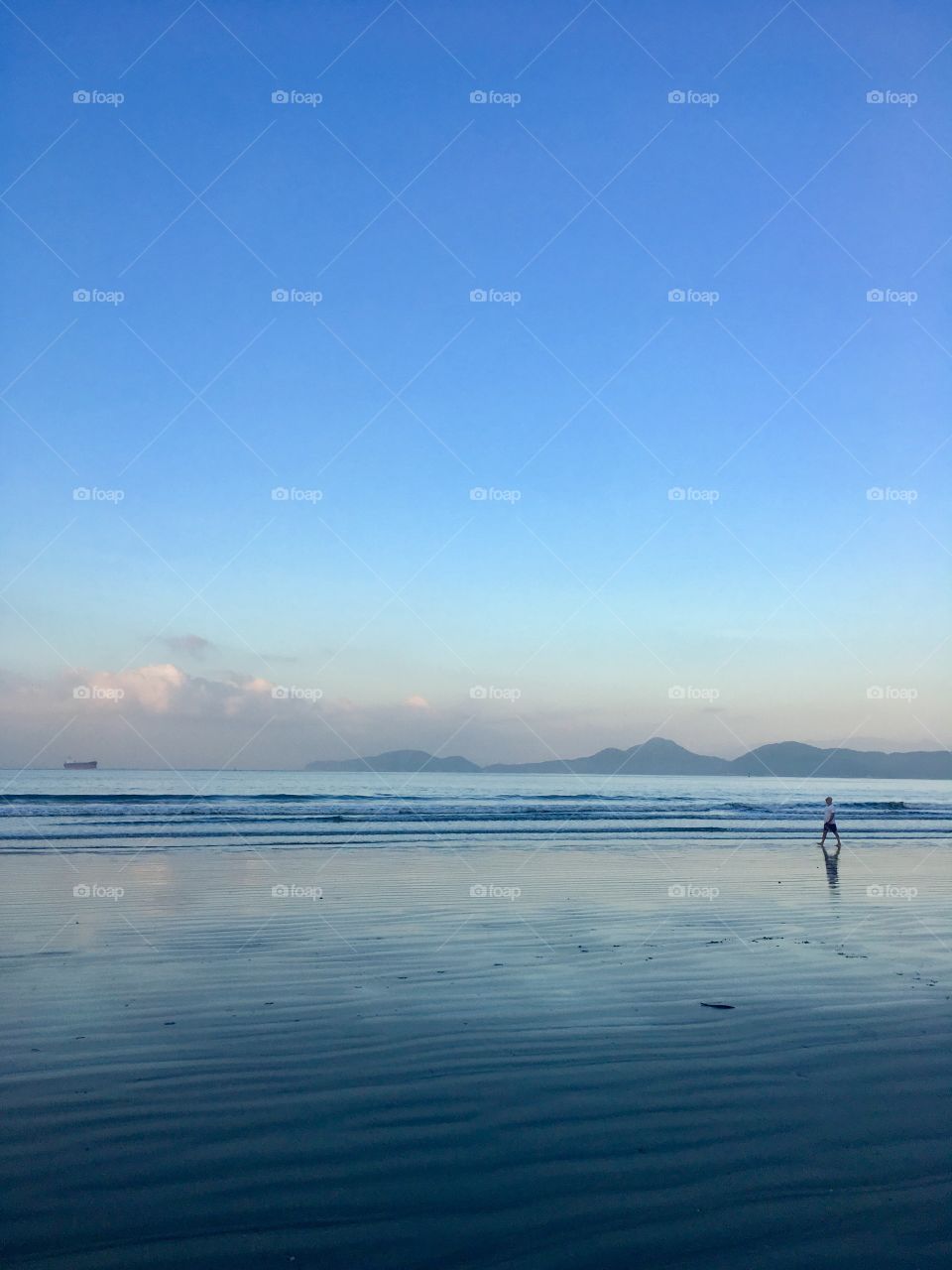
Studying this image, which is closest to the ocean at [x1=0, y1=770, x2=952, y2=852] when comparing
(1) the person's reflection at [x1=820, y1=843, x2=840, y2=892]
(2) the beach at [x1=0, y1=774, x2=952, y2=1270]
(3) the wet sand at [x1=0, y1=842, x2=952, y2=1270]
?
(1) the person's reflection at [x1=820, y1=843, x2=840, y2=892]

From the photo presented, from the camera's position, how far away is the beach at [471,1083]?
14.3ft

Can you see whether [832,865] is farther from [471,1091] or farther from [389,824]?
[471,1091]

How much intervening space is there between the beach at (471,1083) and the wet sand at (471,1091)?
23mm

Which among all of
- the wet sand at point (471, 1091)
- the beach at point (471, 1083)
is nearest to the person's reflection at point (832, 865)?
the beach at point (471, 1083)

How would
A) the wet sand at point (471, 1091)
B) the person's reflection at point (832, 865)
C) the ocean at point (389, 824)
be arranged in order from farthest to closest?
the ocean at point (389, 824), the person's reflection at point (832, 865), the wet sand at point (471, 1091)

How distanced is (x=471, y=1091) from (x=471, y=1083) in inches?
6.4

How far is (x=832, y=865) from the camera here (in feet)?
69.6

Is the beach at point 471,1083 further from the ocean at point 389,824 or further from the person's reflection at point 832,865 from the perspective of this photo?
the ocean at point 389,824

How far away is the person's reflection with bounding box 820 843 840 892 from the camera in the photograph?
1809cm

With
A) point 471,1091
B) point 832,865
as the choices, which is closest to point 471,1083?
point 471,1091

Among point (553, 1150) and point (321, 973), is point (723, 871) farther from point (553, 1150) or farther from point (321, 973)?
point (553, 1150)

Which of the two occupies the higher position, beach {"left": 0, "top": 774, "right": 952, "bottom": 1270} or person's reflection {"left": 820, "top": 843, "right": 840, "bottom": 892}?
beach {"left": 0, "top": 774, "right": 952, "bottom": 1270}

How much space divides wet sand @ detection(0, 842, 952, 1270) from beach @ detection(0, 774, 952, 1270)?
23 mm

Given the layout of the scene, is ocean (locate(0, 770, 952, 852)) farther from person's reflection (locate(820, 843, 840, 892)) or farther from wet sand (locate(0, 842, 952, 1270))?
wet sand (locate(0, 842, 952, 1270))
